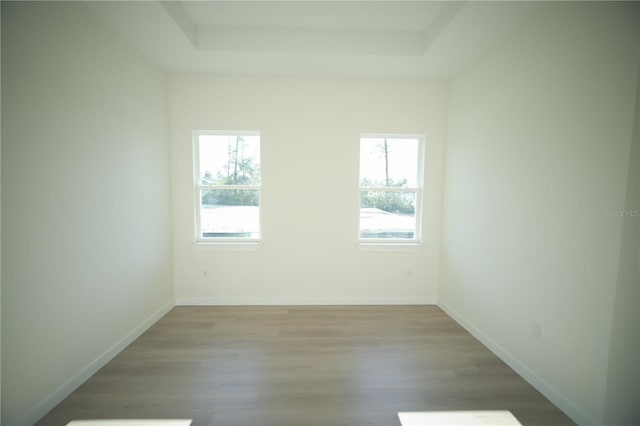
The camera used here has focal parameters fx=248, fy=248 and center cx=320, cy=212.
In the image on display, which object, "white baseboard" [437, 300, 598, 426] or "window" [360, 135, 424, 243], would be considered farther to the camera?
"window" [360, 135, 424, 243]

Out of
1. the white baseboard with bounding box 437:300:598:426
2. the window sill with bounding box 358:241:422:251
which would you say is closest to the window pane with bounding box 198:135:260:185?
the window sill with bounding box 358:241:422:251

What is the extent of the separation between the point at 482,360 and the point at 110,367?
307 centimetres

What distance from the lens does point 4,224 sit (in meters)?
1.36

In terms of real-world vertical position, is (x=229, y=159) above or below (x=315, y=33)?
below

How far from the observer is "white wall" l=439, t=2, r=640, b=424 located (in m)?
1.39

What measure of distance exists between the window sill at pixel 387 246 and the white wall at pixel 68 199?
2444mm

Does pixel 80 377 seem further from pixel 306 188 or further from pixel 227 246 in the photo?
pixel 306 188

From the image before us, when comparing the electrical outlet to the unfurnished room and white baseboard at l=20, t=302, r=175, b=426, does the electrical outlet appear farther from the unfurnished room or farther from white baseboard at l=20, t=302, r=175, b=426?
white baseboard at l=20, t=302, r=175, b=426

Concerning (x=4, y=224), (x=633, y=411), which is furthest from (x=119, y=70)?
(x=633, y=411)

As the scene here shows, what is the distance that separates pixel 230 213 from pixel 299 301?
142 centimetres

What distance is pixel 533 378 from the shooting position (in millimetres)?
1835

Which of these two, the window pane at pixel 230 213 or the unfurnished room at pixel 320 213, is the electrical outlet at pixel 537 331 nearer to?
the unfurnished room at pixel 320 213

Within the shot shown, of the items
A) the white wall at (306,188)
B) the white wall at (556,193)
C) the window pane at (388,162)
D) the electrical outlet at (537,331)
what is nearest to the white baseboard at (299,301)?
the white wall at (306,188)

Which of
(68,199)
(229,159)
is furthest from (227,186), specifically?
(68,199)
